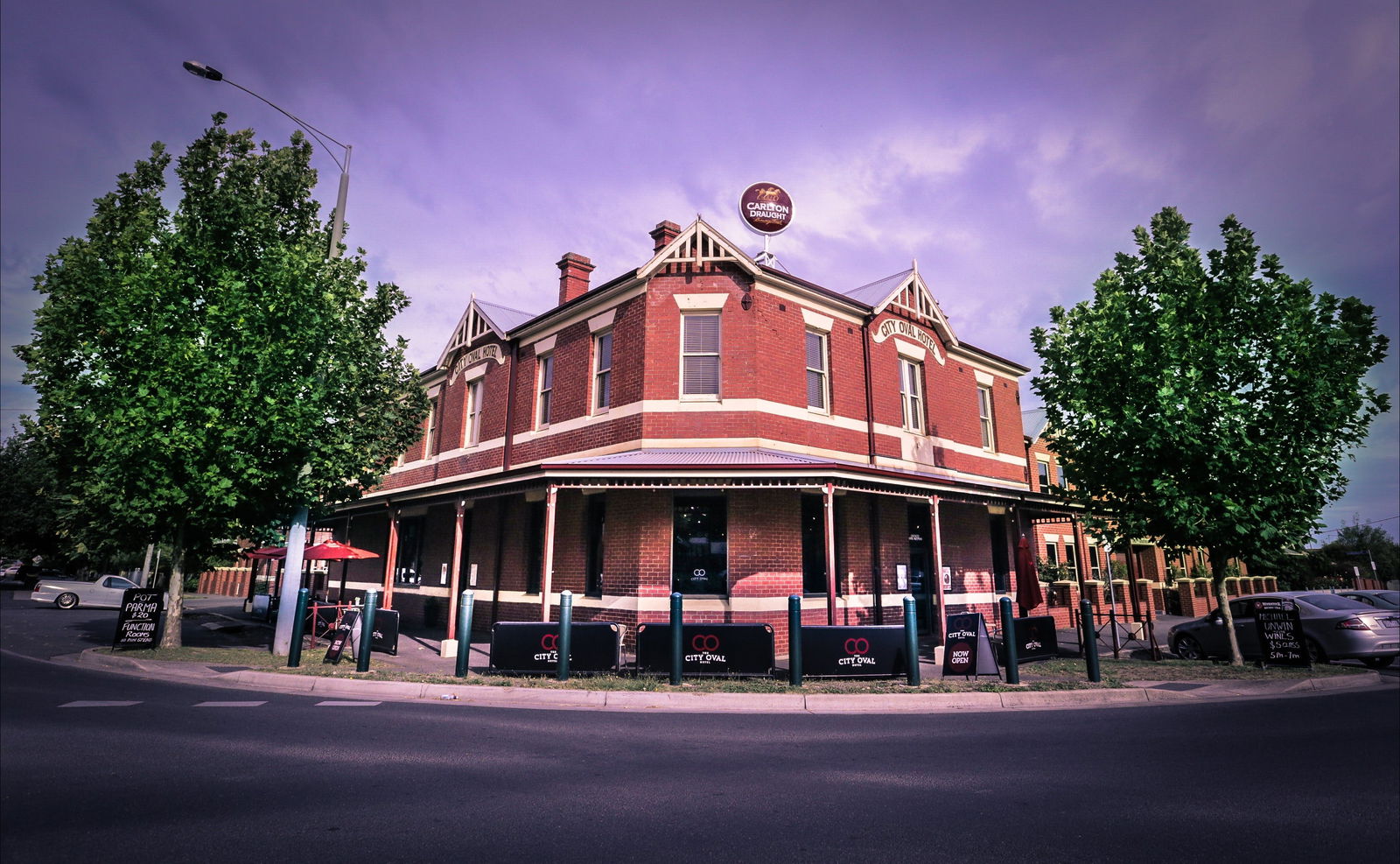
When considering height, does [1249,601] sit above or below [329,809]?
above

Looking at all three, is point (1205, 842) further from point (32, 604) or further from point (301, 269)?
point (32, 604)

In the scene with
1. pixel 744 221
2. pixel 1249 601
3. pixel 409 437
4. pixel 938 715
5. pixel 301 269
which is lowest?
pixel 938 715

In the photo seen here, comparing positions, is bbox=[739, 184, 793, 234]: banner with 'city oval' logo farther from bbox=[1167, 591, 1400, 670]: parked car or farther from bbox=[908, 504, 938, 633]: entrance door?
bbox=[1167, 591, 1400, 670]: parked car

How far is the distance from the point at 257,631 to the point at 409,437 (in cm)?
796

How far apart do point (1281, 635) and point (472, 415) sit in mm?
20311

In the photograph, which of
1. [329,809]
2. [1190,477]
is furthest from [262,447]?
[1190,477]

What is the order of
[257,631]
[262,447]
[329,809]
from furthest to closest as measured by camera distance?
[257,631], [262,447], [329,809]

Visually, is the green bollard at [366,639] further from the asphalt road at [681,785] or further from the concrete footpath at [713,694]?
the asphalt road at [681,785]

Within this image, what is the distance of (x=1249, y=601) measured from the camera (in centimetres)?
1423

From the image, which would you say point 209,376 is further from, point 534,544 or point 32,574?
point 32,574

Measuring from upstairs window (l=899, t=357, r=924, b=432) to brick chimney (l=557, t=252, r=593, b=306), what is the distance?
32.6 feet

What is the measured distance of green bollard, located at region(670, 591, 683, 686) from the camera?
10781mm

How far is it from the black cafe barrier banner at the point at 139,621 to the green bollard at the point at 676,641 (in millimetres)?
10806

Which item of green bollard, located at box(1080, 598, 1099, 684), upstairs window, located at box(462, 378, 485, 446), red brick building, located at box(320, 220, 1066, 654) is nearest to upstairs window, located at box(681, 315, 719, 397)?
red brick building, located at box(320, 220, 1066, 654)
